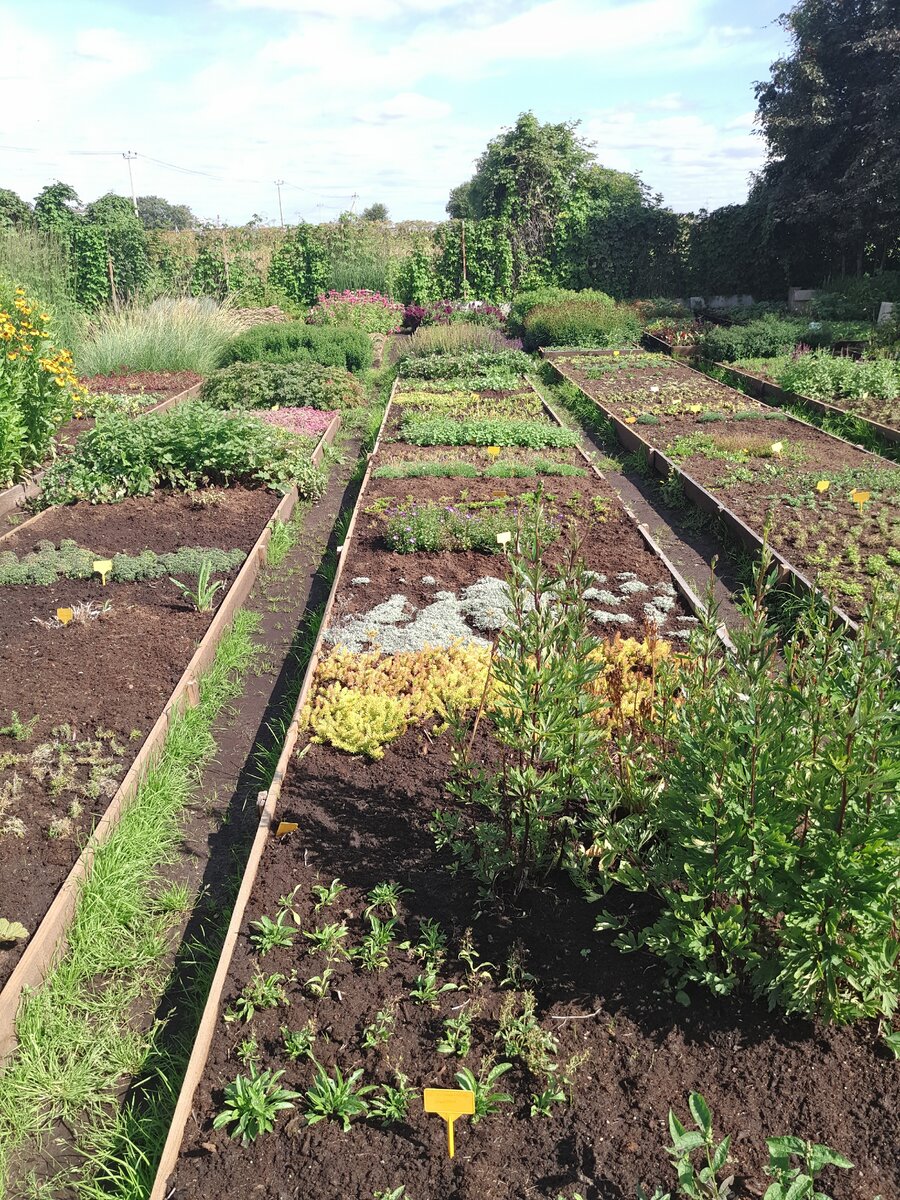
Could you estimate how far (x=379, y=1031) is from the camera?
2.79 metres

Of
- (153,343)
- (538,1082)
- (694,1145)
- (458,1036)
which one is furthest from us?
(153,343)

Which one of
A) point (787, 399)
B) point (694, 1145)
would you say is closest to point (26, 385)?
point (694, 1145)

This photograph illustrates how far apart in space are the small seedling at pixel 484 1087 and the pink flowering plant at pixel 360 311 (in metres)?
18.1

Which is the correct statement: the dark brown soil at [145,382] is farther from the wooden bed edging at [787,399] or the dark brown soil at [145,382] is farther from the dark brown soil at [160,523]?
the wooden bed edging at [787,399]

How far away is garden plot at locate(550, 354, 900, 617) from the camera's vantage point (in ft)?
21.8

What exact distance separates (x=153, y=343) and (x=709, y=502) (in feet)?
36.0

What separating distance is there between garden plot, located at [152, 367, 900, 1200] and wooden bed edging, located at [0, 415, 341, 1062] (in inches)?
29.8

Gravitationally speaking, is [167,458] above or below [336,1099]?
above

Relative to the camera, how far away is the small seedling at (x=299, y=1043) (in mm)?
2752

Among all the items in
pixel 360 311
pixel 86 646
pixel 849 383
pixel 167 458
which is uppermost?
pixel 360 311

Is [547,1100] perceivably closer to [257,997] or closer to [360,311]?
[257,997]

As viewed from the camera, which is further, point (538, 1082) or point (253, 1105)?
point (538, 1082)

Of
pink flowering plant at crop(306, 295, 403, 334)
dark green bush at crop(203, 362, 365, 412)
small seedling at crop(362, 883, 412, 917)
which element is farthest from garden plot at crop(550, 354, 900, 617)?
pink flowering plant at crop(306, 295, 403, 334)

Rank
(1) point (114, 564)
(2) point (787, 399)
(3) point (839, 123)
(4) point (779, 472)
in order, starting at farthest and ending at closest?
(3) point (839, 123) → (2) point (787, 399) → (4) point (779, 472) → (1) point (114, 564)
